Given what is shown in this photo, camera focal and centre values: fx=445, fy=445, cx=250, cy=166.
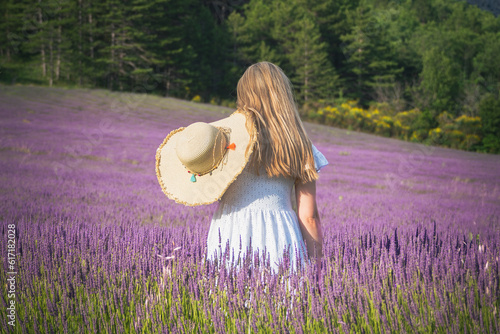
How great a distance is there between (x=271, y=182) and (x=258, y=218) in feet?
0.77

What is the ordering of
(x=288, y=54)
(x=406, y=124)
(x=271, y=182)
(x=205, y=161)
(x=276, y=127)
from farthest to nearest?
(x=288, y=54) < (x=406, y=124) < (x=271, y=182) < (x=276, y=127) < (x=205, y=161)

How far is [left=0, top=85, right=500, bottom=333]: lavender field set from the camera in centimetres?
194

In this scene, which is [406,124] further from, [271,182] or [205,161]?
[205,161]

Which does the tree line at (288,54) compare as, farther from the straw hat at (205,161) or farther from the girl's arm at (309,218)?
the girl's arm at (309,218)

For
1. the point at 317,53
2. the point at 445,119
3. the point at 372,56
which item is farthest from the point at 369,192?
the point at 372,56

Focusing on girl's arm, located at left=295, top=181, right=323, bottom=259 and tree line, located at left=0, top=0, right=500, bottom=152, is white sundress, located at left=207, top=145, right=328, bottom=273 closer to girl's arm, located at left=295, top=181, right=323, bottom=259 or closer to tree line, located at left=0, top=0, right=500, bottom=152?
girl's arm, located at left=295, top=181, right=323, bottom=259

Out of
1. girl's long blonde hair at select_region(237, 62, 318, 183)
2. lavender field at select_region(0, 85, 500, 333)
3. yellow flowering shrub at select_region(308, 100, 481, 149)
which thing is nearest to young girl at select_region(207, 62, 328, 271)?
girl's long blonde hair at select_region(237, 62, 318, 183)

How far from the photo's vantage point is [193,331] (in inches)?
74.0

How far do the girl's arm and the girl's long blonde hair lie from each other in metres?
0.07

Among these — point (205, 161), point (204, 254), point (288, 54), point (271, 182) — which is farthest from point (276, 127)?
point (288, 54)

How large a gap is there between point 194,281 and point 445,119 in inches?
1378

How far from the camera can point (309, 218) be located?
2602mm

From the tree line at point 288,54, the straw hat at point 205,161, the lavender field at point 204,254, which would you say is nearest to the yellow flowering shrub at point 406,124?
the tree line at point 288,54

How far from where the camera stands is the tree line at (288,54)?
103ft
